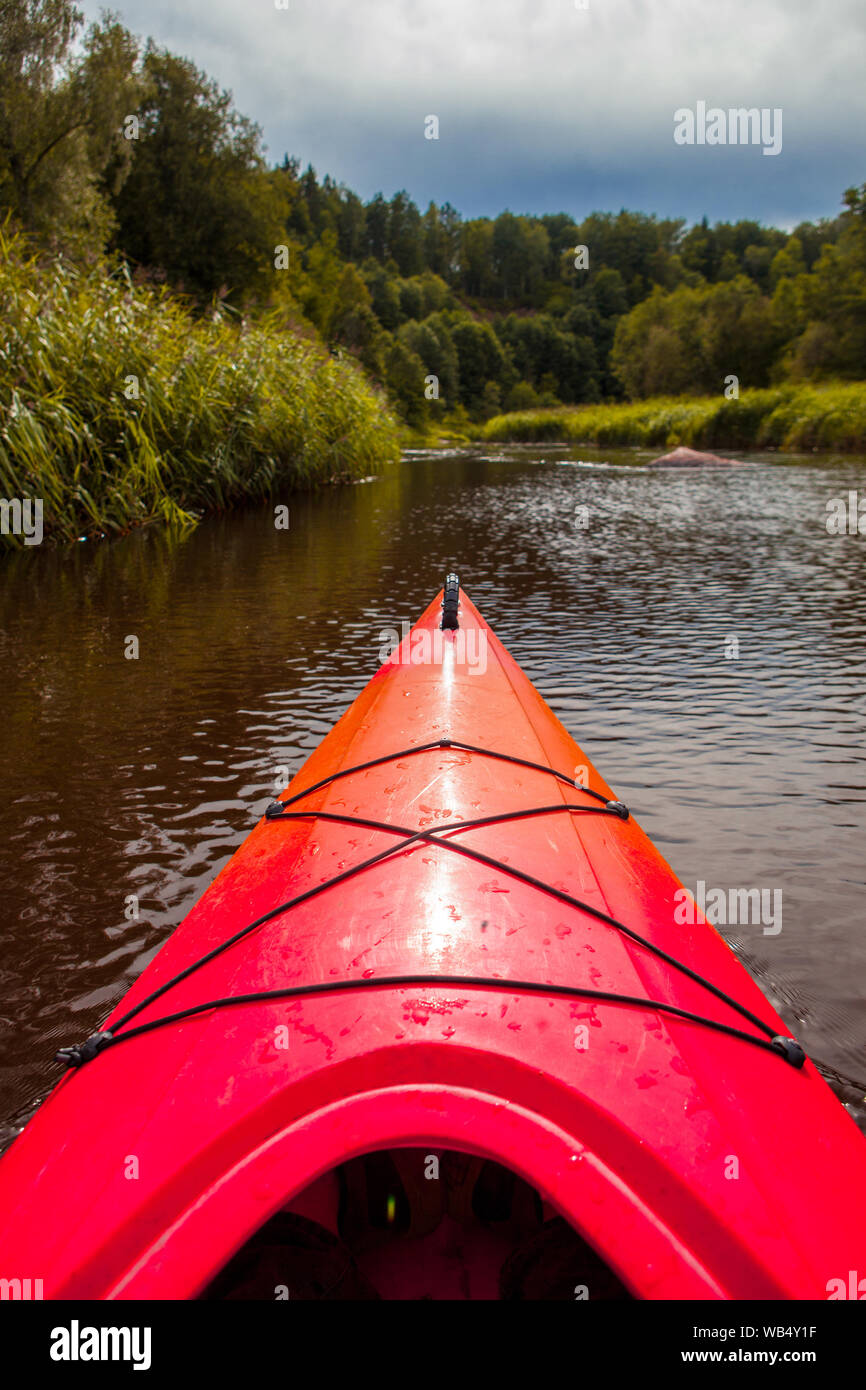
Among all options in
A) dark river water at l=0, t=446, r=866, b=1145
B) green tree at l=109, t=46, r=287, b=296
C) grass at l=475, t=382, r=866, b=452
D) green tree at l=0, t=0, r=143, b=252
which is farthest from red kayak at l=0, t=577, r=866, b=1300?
green tree at l=109, t=46, r=287, b=296

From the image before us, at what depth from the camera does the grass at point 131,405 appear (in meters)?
8.39

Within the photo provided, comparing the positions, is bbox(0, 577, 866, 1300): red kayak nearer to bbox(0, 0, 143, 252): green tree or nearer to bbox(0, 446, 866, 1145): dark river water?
bbox(0, 446, 866, 1145): dark river water

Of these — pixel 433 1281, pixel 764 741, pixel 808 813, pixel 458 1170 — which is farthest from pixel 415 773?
pixel 764 741

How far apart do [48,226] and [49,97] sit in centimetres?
374

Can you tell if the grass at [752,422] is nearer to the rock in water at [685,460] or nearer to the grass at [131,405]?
the rock in water at [685,460]

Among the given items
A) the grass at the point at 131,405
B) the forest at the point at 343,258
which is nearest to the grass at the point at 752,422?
the forest at the point at 343,258

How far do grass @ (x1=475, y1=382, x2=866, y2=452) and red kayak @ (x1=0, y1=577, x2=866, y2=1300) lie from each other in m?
25.6

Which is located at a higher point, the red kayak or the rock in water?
the rock in water

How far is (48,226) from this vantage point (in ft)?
63.8

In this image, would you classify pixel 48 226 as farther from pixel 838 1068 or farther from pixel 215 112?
pixel 838 1068

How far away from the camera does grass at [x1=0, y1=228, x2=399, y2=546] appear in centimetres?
839

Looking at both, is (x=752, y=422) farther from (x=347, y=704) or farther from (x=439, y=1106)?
(x=439, y=1106)

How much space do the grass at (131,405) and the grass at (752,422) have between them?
55.4ft

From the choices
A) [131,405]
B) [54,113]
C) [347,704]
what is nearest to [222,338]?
[131,405]
